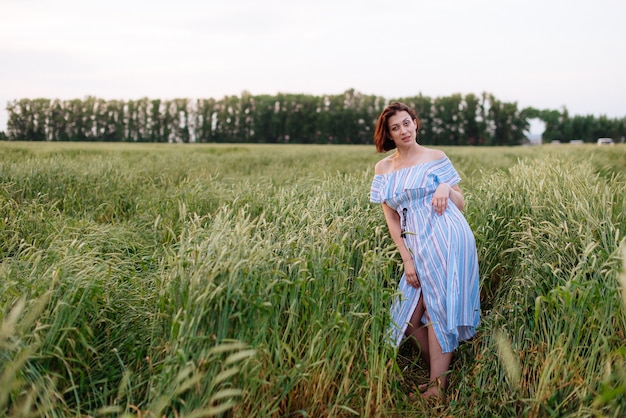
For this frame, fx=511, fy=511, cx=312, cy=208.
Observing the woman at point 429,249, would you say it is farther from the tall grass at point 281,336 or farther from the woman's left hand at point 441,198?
the tall grass at point 281,336

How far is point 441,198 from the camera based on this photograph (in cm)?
349

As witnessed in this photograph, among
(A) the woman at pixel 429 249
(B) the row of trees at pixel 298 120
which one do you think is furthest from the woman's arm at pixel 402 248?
(B) the row of trees at pixel 298 120

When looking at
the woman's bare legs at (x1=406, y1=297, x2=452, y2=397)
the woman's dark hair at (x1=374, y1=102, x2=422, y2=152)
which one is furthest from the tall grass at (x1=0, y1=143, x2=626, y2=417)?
the woman's dark hair at (x1=374, y1=102, x2=422, y2=152)

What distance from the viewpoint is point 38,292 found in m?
2.87

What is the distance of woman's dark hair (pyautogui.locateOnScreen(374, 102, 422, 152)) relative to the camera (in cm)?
372

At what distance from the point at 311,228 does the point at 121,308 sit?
1.37 meters

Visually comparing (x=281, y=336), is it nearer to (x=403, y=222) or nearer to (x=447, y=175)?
(x=403, y=222)

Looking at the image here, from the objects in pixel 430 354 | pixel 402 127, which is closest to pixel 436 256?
pixel 430 354

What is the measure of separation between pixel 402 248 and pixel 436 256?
247mm

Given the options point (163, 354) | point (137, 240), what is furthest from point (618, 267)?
point (137, 240)

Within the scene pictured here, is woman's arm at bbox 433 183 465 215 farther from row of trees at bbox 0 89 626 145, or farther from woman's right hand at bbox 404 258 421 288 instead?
row of trees at bbox 0 89 626 145

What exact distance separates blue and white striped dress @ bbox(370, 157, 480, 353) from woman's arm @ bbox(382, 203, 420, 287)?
42 millimetres

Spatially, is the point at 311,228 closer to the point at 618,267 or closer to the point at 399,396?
the point at 399,396

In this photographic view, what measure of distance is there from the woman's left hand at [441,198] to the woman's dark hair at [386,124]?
536 millimetres
